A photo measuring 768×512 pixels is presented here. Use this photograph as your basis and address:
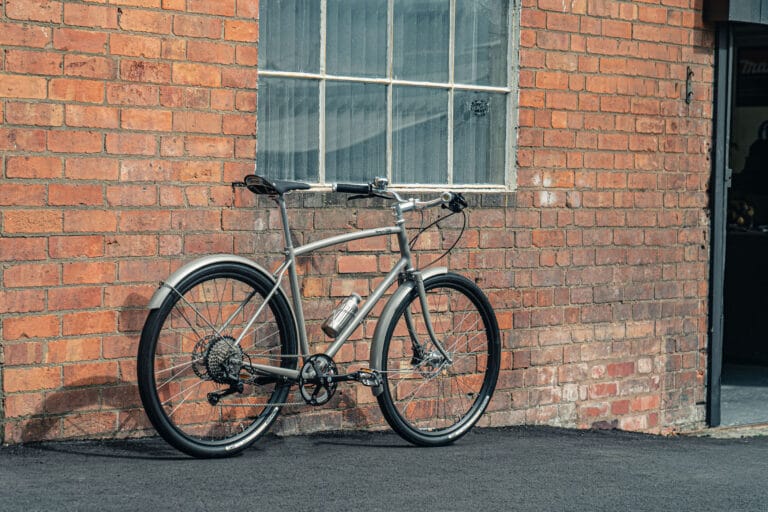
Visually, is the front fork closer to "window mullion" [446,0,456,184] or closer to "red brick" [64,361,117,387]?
"window mullion" [446,0,456,184]

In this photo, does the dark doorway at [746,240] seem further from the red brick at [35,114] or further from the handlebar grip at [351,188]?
the red brick at [35,114]

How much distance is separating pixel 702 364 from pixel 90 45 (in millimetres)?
4253

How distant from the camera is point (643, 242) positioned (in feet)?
23.4

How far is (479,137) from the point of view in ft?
21.2

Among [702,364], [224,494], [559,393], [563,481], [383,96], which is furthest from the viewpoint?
[702,364]

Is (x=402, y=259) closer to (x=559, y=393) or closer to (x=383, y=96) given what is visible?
(x=383, y=96)

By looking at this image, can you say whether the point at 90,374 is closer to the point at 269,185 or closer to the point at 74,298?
the point at 74,298

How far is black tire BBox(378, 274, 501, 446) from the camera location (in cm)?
565

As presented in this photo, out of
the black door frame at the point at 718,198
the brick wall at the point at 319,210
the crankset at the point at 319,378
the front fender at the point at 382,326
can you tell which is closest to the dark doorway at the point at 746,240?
the black door frame at the point at 718,198

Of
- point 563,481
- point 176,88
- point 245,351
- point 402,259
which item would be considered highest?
point 176,88

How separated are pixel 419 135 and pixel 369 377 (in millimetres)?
1425

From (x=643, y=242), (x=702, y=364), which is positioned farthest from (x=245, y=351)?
(x=702, y=364)

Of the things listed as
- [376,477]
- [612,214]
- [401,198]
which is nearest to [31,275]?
[376,477]

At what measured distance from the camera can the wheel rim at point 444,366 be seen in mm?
5770
